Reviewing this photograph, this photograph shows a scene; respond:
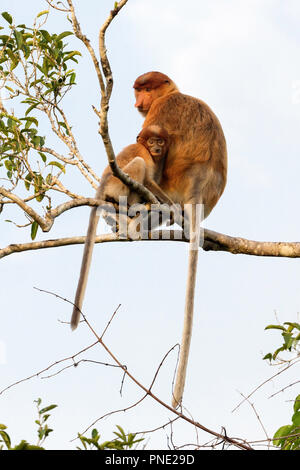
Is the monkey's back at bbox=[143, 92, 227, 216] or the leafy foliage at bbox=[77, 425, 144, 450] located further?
the monkey's back at bbox=[143, 92, 227, 216]

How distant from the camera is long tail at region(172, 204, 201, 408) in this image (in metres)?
4.07

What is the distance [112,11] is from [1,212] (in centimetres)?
213

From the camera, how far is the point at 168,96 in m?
5.84

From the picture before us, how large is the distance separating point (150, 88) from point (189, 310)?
8.16 feet

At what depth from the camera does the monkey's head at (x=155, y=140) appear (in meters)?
5.29

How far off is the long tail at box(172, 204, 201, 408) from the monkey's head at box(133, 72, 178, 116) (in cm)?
143

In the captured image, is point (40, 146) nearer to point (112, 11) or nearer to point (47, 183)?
point (47, 183)

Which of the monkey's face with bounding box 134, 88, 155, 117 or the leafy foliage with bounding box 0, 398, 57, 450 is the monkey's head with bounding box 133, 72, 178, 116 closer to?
the monkey's face with bounding box 134, 88, 155, 117

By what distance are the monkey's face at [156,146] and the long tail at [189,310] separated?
0.61 m

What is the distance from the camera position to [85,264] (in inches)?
175

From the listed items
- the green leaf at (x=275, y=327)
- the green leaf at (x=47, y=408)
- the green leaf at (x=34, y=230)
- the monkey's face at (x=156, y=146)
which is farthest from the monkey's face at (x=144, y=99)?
the green leaf at (x=47, y=408)

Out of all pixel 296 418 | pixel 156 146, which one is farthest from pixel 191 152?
pixel 296 418

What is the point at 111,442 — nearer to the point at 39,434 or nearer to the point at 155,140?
the point at 39,434

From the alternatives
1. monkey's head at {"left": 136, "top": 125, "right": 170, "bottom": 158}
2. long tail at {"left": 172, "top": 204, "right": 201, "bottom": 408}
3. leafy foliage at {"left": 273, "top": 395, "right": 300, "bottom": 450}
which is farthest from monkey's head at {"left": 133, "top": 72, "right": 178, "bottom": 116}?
leafy foliage at {"left": 273, "top": 395, "right": 300, "bottom": 450}
